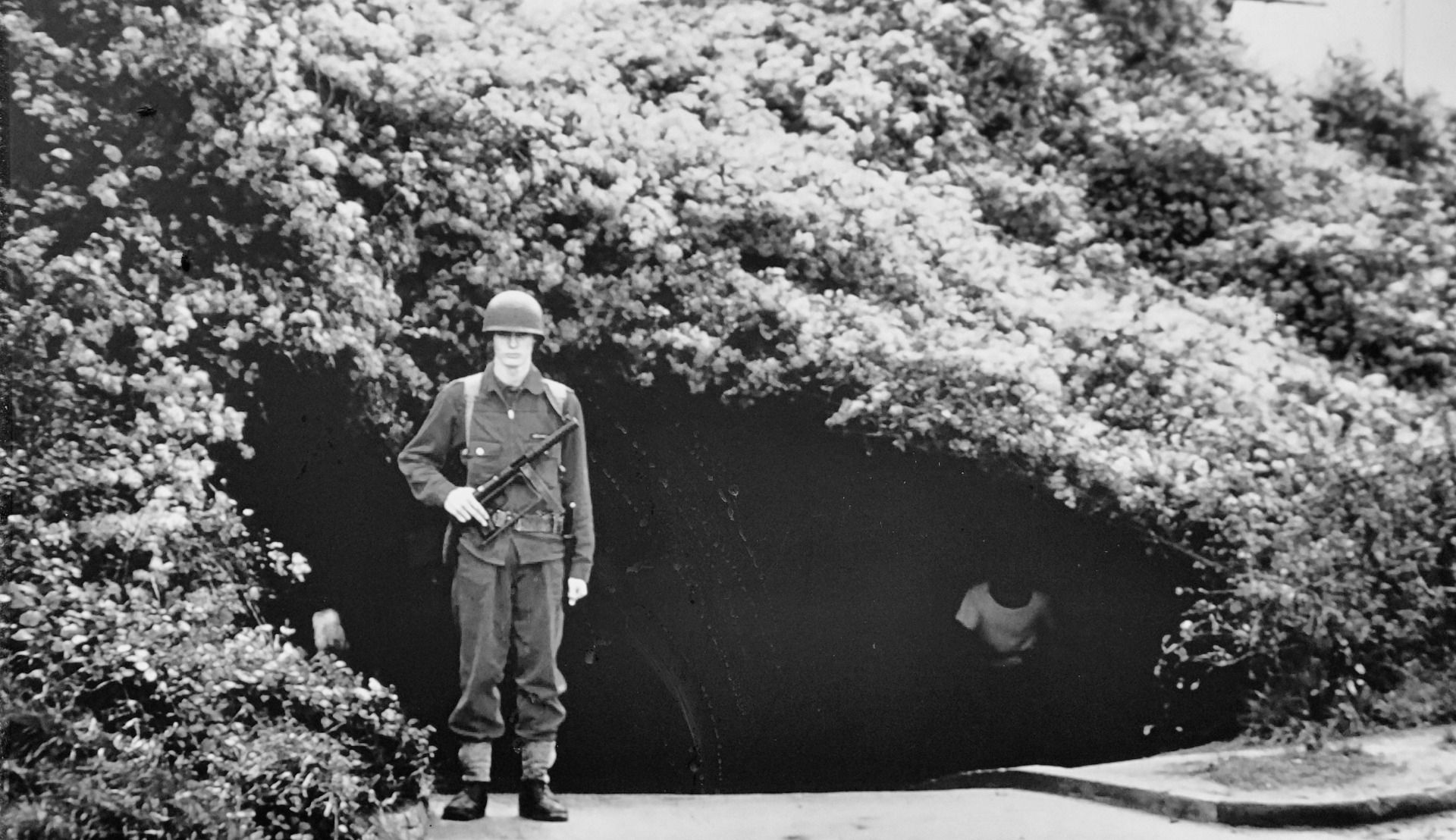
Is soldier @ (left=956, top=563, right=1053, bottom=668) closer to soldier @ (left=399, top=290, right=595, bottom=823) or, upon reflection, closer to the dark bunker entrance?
the dark bunker entrance

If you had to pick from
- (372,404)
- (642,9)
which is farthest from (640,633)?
(642,9)

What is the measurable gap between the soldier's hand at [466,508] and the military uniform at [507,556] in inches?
1.8

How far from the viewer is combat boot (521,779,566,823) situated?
4.96 meters

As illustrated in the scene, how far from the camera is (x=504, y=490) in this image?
16.4 ft

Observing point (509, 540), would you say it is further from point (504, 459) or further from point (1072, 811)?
point (1072, 811)

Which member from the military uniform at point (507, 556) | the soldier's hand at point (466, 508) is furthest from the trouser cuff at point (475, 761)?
the soldier's hand at point (466, 508)

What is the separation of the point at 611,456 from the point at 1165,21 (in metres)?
3.65

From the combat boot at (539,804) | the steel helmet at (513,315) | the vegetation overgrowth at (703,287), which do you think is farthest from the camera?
the steel helmet at (513,315)

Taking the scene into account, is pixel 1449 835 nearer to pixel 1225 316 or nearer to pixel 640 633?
pixel 1225 316

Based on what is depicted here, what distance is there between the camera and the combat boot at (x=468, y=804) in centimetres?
486

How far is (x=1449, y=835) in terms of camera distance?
16.5ft

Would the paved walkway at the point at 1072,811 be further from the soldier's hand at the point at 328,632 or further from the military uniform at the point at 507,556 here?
the soldier's hand at the point at 328,632

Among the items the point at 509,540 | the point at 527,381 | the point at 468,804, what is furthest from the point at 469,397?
the point at 468,804

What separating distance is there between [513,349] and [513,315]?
143mm
